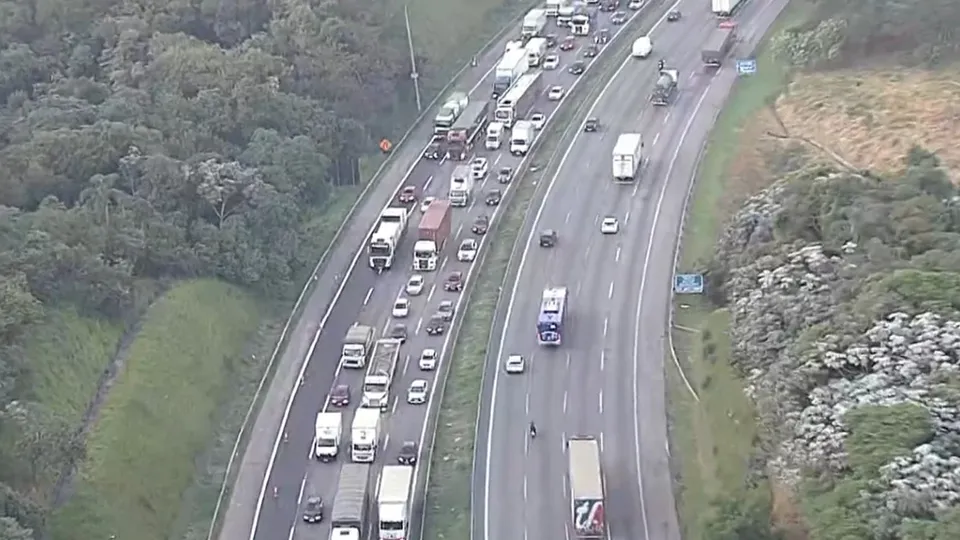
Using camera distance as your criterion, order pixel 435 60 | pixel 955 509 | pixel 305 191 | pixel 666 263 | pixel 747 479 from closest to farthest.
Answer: pixel 955 509, pixel 747 479, pixel 666 263, pixel 305 191, pixel 435 60

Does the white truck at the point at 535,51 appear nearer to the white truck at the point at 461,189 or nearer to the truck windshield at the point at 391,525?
the white truck at the point at 461,189

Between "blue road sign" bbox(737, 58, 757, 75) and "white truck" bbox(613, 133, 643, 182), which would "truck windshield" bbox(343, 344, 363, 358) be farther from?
"blue road sign" bbox(737, 58, 757, 75)

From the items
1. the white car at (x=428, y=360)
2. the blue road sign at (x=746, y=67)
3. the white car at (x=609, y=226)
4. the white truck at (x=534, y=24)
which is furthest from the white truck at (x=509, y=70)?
the white car at (x=428, y=360)

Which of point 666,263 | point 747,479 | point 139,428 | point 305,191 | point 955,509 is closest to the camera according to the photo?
point 955,509

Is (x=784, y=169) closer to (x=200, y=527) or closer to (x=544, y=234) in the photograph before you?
(x=544, y=234)

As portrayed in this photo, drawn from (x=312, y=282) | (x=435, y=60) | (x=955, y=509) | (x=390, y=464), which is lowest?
(x=955, y=509)

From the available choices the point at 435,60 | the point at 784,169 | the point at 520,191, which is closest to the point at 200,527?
the point at 520,191

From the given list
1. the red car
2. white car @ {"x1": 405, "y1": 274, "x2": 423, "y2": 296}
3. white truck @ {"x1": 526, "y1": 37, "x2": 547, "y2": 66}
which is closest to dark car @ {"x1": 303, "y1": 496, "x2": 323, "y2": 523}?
white car @ {"x1": 405, "y1": 274, "x2": 423, "y2": 296}
